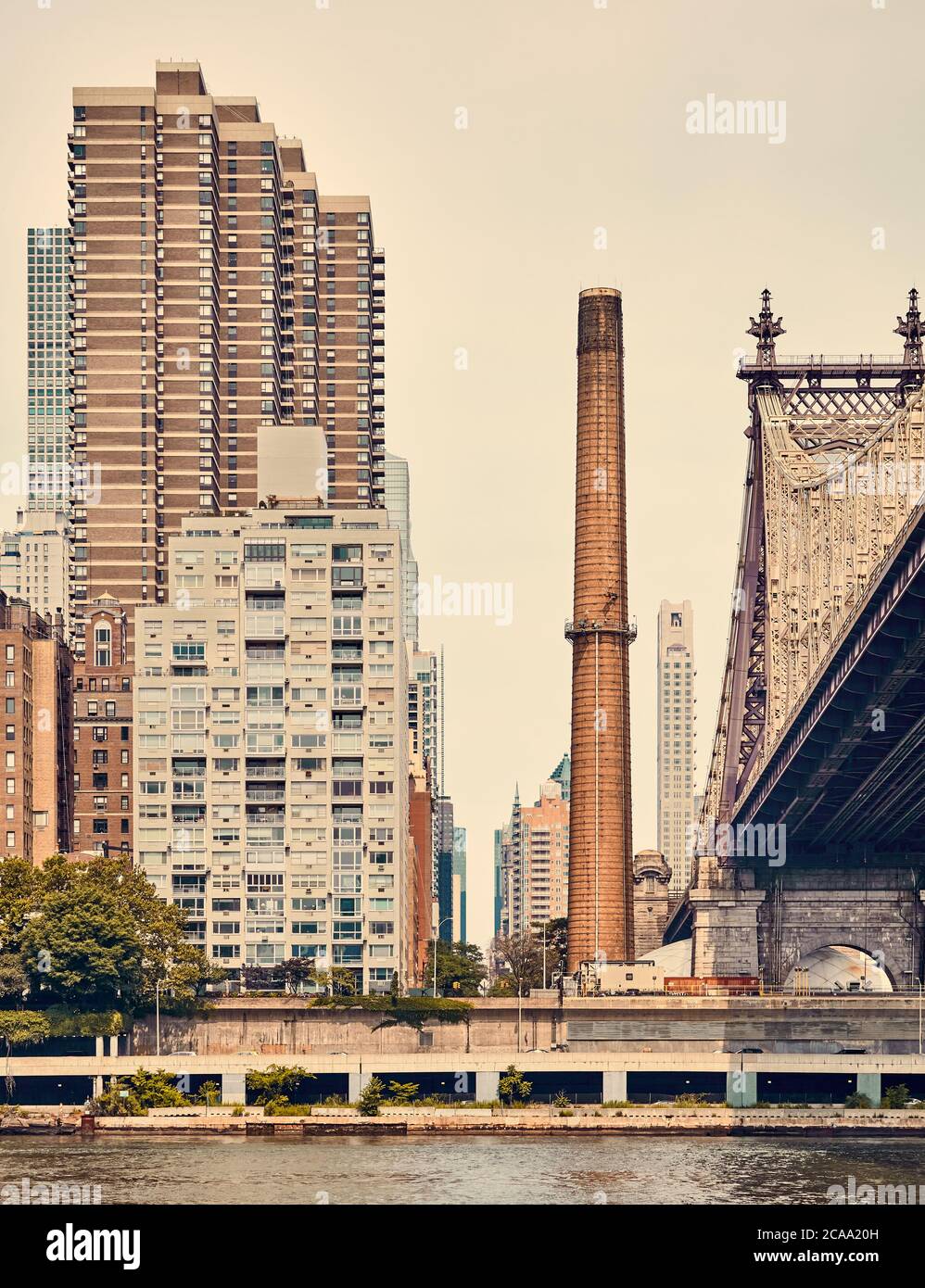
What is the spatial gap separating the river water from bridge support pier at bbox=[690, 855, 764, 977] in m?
64.9

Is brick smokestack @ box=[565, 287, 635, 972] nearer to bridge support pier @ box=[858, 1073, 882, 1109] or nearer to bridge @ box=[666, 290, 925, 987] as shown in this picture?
bridge @ box=[666, 290, 925, 987]

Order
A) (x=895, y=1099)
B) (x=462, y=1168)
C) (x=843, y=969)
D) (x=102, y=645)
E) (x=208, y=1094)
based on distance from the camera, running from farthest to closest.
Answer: (x=102, y=645) → (x=843, y=969) → (x=895, y=1099) → (x=208, y=1094) → (x=462, y=1168)

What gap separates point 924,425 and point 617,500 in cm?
8297

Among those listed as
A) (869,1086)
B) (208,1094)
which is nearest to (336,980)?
(208,1094)

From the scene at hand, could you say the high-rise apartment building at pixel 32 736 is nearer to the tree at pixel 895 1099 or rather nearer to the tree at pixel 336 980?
the tree at pixel 336 980

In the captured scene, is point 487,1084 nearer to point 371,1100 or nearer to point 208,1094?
point 371,1100

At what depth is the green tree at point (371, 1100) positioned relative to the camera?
102938 millimetres

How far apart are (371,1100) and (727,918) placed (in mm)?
63462

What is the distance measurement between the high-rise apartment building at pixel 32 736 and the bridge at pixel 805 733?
4685cm

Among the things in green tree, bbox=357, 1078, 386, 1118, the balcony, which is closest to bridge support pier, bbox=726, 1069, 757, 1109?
green tree, bbox=357, 1078, 386, 1118

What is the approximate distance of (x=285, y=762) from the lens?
138m

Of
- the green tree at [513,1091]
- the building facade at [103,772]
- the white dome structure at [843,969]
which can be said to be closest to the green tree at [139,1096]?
the green tree at [513,1091]

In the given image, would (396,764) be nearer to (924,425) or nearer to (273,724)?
(273,724)
